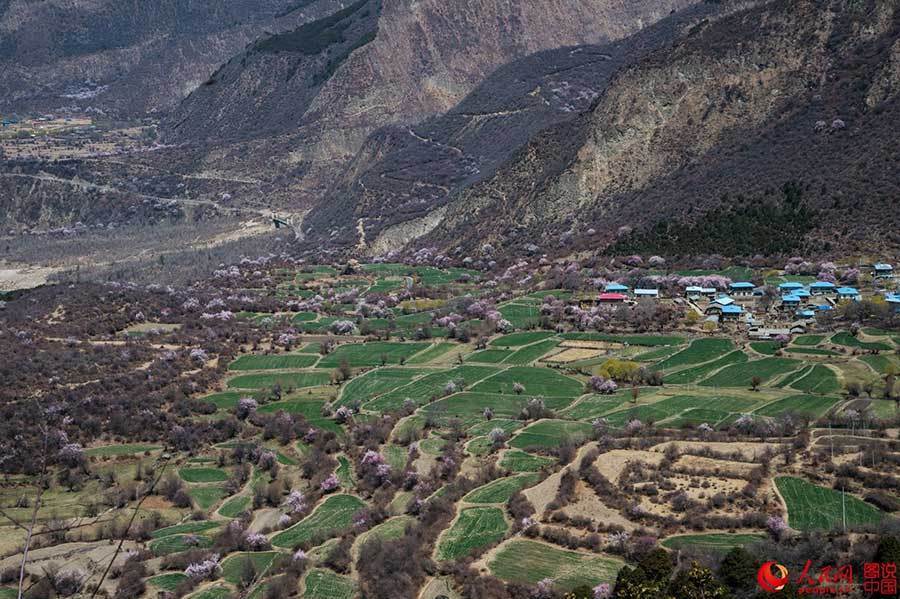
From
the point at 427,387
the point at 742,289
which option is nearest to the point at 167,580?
the point at 427,387

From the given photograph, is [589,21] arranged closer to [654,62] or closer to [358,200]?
[358,200]

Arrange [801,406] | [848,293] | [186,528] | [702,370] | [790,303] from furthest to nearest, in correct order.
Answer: [790,303] < [848,293] < [702,370] < [801,406] < [186,528]

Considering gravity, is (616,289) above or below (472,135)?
below

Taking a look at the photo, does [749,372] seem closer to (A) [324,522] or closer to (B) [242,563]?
(A) [324,522]

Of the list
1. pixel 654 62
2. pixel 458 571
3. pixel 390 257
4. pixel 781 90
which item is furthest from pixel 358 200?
pixel 458 571

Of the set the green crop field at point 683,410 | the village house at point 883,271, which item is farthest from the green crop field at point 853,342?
the village house at point 883,271

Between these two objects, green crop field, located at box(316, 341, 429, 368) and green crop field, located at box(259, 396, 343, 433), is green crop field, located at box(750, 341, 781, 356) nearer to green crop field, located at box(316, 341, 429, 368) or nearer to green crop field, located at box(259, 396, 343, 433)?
green crop field, located at box(316, 341, 429, 368)

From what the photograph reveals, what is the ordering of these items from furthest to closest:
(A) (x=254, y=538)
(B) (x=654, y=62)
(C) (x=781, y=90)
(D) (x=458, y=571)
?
(B) (x=654, y=62) < (C) (x=781, y=90) < (A) (x=254, y=538) < (D) (x=458, y=571)

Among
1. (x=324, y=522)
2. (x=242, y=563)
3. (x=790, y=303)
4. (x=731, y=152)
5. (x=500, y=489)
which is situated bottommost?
(x=790, y=303)
